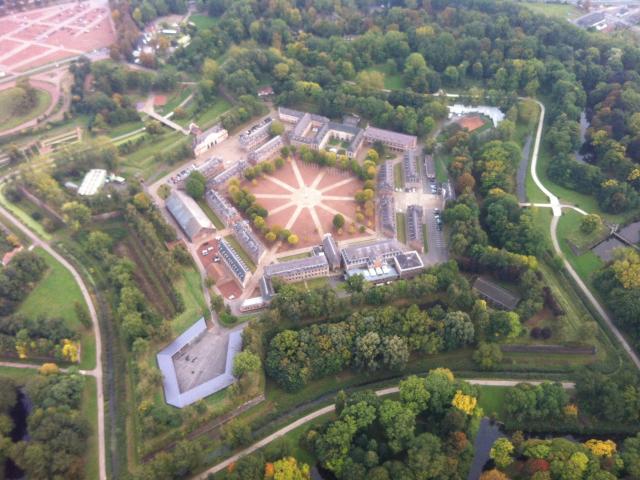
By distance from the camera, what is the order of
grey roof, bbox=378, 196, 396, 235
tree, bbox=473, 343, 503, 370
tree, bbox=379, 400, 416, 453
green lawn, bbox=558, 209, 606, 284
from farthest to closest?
grey roof, bbox=378, 196, 396, 235 < green lawn, bbox=558, 209, 606, 284 < tree, bbox=473, 343, 503, 370 < tree, bbox=379, 400, 416, 453

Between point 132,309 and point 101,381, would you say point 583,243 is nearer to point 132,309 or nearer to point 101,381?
point 132,309

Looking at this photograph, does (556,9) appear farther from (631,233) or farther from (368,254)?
(368,254)

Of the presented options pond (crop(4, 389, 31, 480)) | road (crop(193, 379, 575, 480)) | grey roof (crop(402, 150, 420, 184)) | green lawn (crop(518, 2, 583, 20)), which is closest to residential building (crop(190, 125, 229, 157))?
grey roof (crop(402, 150, 420, 184))

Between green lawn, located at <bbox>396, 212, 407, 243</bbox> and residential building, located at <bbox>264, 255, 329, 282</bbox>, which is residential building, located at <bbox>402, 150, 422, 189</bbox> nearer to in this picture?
green lawn, located at <bbox>396, 212, 407, 243</bbox>

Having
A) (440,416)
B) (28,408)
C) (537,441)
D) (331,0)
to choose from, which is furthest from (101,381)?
(331,0)

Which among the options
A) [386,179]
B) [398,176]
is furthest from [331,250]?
[398,176]

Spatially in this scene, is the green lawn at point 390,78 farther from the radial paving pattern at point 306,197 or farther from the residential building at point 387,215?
the residential building at point 387,215
